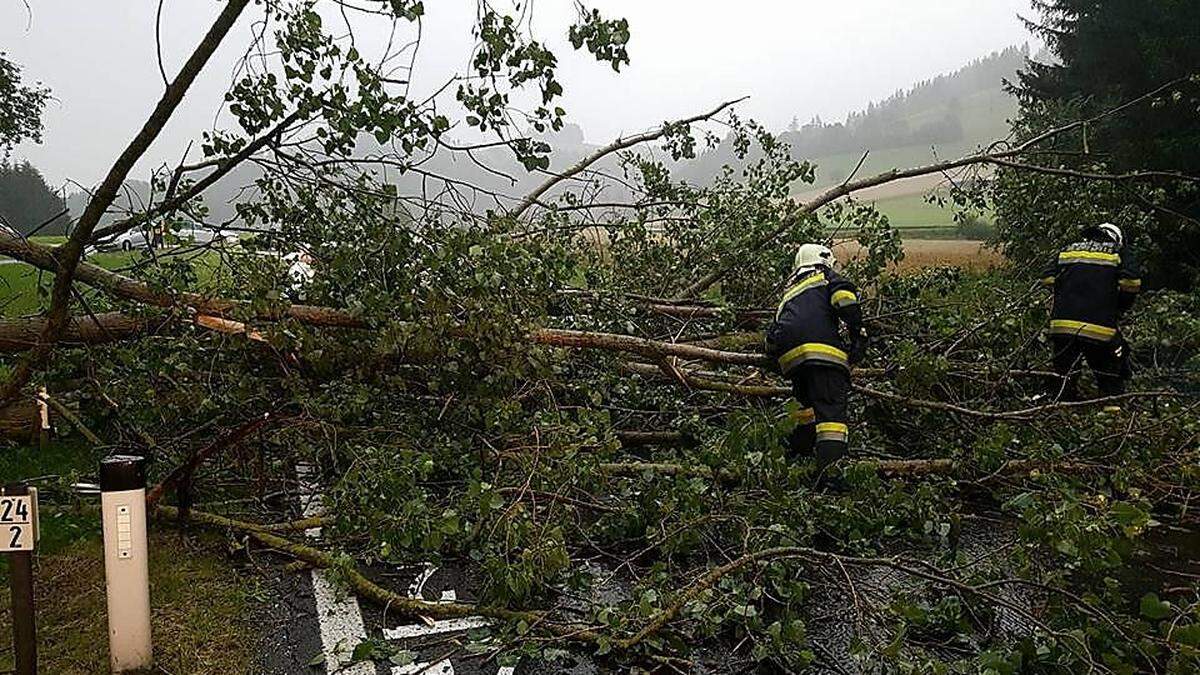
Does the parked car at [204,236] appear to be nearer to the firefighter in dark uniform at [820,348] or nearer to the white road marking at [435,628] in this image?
the white road marking at [435,628]

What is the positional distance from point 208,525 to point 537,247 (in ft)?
7.15

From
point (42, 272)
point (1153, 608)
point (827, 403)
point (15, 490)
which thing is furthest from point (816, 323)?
point (42, 272)

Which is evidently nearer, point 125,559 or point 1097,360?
point 125,559

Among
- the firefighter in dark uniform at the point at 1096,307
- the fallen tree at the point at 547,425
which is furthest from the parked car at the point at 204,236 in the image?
the firefighter in dark uniform at the point at 1096,307

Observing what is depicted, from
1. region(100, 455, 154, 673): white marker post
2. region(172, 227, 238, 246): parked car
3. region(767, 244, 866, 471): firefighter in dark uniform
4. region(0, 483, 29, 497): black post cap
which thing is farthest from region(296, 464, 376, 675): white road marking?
region(767, 244, 866, 471): firefighter in dark uniform

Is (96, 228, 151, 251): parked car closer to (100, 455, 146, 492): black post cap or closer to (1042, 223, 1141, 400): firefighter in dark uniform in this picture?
(100, 455, 146, 492): black post cap

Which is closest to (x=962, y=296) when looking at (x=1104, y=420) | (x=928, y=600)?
(x=1104, y=420)

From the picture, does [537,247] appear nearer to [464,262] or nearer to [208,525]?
[464,262]

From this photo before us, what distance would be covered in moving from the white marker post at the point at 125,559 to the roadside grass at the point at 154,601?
0.16 m

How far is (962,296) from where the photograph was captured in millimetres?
6242

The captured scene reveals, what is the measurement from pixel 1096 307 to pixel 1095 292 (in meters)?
0.11

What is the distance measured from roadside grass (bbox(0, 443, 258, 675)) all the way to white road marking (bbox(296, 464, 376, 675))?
10.4 inches

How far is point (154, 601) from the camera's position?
3438 mm

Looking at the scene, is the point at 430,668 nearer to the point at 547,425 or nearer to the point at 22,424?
the point at 547,425
